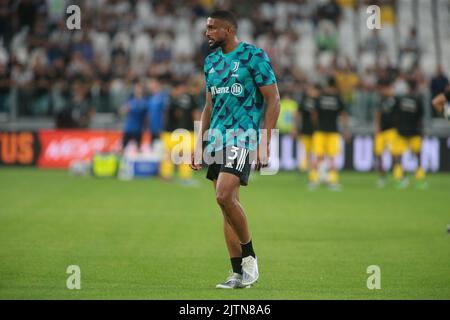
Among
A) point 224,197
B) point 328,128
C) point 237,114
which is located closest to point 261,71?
point 237,114

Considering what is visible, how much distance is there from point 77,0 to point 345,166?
1072 cm

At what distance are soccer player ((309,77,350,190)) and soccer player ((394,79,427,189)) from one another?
1839mm

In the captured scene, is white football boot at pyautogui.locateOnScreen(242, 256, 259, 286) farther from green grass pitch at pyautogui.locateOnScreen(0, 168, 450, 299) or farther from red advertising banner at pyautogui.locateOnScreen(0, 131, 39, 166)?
red advertising banner at pyautogui.locateOnScreen(0, 131, 39, 166)

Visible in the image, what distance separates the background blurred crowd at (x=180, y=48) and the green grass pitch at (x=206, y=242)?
7242 millimetres

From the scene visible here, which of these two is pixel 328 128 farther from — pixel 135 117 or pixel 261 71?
pixel 261 71

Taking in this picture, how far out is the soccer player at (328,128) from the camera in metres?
24.5

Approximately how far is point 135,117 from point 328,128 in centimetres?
572

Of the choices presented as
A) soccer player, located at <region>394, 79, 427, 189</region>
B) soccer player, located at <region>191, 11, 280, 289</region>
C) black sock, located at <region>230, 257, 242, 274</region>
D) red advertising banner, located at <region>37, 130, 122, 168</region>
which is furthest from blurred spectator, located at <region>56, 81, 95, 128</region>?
black sock, located at <region>230, 257, 242, 274</region>

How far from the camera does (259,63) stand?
9.29m

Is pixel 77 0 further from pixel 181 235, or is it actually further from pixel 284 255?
pixel 284 255

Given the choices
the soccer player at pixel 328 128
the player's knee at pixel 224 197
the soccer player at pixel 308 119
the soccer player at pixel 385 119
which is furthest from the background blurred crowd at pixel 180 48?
the player's knee at pixel 224 197

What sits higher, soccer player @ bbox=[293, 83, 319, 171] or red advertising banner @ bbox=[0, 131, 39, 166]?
soccer player @ bbox=[293, 83, 319, 171]

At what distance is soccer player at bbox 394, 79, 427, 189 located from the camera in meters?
25.7
